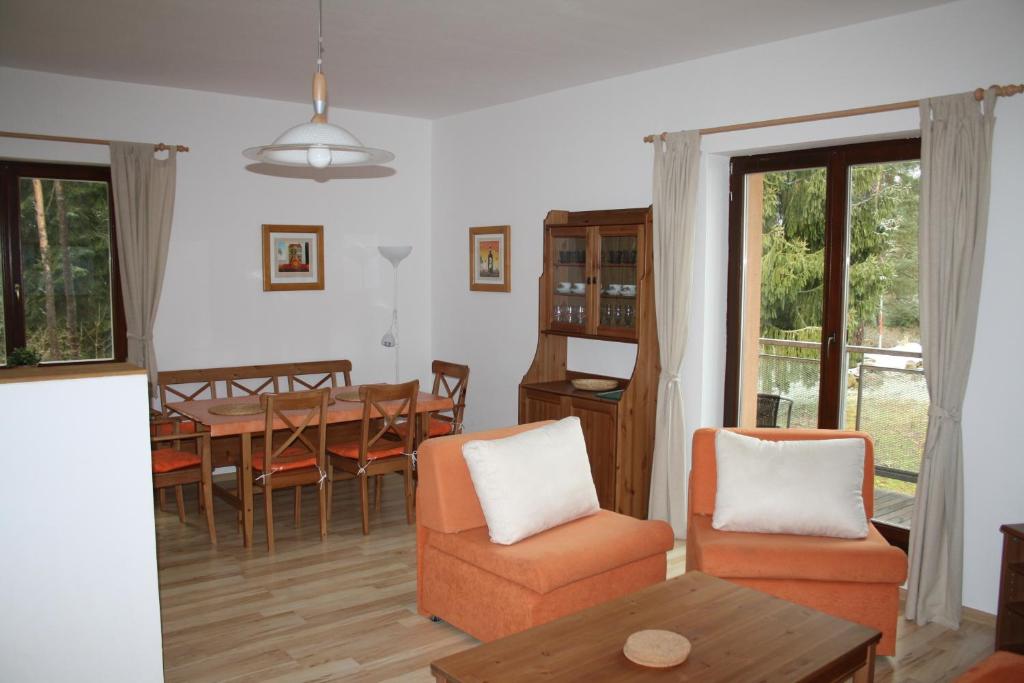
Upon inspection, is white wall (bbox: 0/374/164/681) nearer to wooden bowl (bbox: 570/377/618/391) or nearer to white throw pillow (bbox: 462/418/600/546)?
white throw pillow (bbox: 462/418/600/546)

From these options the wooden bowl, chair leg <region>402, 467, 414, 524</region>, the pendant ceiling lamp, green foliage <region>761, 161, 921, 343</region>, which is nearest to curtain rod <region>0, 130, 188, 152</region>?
chair leg <region>402, 467, 414, 524</region>

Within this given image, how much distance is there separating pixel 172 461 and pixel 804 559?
139 inches

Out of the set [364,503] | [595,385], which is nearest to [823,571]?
[595,385]

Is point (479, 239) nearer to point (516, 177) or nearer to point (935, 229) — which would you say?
point (516, 177)

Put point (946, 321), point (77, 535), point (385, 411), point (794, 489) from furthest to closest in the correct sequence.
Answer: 1. point (385, 411)
2. point (946, 321)
3. point (794, 489)
4. point (77, 535)

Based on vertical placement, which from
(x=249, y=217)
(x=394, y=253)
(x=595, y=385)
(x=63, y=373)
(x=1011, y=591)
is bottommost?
(x=1011, y=591)

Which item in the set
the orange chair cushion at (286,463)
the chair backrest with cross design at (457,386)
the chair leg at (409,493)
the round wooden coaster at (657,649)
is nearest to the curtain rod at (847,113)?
the chair backrest with cross design at (457,386)

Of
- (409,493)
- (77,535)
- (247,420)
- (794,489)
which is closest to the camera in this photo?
(77,535)

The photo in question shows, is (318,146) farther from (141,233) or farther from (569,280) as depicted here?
(141,233)

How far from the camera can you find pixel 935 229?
12.6 feet

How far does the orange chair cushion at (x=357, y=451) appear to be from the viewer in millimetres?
5143

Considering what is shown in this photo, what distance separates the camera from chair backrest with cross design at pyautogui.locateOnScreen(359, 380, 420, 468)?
16.4 feet

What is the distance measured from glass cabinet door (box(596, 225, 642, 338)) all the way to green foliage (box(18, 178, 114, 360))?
3.54 meters

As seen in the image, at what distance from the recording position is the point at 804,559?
3400 mm
